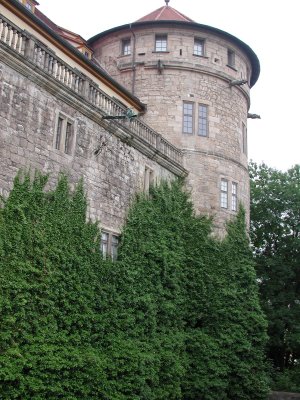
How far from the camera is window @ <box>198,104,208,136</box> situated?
2423cm

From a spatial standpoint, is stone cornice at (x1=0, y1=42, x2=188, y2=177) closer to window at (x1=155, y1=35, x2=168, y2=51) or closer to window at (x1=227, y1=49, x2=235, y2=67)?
window at (x1=155, y1=35, x2=168, y2=51)

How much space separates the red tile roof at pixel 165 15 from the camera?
26359mm

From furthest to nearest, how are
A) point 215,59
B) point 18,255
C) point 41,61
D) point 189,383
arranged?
point 215,59
point 189,383
point 41,61
point 18,255

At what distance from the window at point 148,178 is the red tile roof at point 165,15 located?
8663 millimetres

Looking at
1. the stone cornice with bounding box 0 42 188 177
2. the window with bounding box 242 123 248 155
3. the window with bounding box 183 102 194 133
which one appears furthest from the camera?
the window with bounding box 242 123 248 155

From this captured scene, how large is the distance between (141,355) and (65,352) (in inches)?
129

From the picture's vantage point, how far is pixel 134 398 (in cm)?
1611

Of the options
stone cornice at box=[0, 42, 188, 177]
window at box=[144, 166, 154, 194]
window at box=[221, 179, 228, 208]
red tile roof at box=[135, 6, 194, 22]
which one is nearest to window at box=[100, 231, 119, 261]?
window at box=[144, 166, 154, 194]

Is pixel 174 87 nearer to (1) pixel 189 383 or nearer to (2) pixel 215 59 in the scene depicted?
(2) pixel 215 59

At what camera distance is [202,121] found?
79.9ft

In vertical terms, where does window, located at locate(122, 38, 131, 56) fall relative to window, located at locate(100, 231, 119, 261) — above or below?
above

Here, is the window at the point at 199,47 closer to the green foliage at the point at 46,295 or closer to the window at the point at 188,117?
the window at the point at 188,117

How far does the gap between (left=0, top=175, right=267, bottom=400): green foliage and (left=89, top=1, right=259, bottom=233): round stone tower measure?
1.79 meters

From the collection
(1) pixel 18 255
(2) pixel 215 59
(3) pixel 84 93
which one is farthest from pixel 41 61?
(2) pixel 215 59
